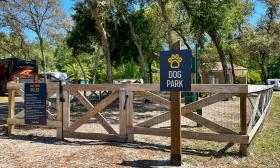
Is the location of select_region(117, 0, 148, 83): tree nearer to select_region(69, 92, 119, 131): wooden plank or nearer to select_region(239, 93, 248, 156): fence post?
select_region(69, 92, 119, 131): wooden plank

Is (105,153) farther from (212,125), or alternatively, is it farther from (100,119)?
(212,125)

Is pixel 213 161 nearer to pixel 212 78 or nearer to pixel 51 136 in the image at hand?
pixel 51 136

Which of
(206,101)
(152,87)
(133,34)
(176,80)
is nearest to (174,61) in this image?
(176,80)

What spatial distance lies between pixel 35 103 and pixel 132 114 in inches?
106

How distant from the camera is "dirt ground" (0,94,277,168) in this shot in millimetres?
7438

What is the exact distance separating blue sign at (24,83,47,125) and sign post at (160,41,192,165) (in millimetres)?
3990

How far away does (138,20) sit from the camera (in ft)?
89.1

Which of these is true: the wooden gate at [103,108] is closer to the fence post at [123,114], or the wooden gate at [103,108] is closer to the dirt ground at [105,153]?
the fence post at [123,114]

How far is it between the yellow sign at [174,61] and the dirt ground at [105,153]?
1.84 m

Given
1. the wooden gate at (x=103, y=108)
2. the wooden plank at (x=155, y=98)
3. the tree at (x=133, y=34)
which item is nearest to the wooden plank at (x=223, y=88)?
the wooden plank at (x=155, y=98)

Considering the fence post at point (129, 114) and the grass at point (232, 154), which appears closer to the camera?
the grass at point (232, 154)

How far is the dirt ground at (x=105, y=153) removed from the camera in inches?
293

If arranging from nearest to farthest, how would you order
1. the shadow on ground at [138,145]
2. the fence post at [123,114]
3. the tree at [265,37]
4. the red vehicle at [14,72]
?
the shadow on ground at [138,145] → the fence post at [123,114] → the red vehicle at [14,72] → the tree at [265,37]

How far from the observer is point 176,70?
7484 millimetres
